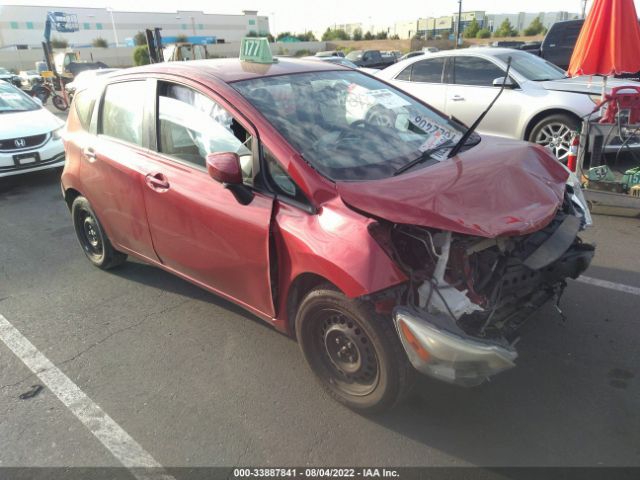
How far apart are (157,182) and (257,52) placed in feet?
3.91

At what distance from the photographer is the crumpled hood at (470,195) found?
2.40 m

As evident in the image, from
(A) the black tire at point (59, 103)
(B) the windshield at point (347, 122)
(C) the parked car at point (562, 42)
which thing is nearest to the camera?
(B) the windshield at point (347, 122)

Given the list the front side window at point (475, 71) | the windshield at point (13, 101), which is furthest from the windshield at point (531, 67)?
the windshield at point (13, 101)

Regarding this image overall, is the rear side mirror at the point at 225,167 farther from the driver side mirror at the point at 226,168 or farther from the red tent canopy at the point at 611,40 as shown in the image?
the red tent canopy at the point at 611,40

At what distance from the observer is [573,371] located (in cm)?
299

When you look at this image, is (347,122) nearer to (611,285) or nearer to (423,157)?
(423,157)

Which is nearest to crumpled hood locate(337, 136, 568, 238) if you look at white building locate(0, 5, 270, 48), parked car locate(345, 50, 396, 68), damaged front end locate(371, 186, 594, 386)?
damaged front end locate(371, 186, 594, 386)

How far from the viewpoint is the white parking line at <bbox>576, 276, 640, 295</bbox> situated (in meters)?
3.84

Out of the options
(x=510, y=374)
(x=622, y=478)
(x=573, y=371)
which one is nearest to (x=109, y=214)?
(x=510, y=374)

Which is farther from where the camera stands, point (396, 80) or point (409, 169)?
point (396, 80)

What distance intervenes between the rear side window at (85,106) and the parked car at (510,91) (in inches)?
191

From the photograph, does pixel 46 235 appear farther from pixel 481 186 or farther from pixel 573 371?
pixel 573 371

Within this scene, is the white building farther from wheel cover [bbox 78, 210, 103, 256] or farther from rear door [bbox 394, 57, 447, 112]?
wheel cover [bbox 78, 210, 103, 256]

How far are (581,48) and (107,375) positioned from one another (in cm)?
594
